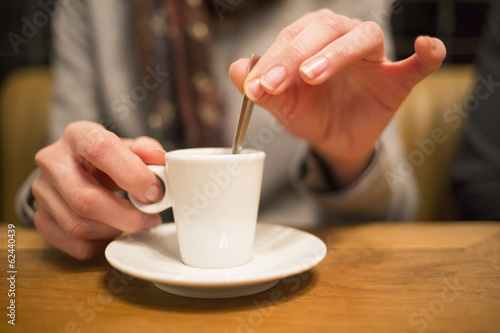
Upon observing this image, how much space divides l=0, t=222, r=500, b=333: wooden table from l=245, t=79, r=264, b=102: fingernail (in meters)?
0.20

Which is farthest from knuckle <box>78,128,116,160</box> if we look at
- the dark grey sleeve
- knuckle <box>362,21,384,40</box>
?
the dark grey sleeve

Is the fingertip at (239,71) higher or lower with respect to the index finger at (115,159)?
higher

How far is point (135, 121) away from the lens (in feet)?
3.63

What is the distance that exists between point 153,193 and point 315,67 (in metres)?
0.23

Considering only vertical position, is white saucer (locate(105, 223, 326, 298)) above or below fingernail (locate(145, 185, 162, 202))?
below

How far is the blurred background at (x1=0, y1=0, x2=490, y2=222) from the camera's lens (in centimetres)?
140

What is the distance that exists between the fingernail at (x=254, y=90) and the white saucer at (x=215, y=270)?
0.59ft

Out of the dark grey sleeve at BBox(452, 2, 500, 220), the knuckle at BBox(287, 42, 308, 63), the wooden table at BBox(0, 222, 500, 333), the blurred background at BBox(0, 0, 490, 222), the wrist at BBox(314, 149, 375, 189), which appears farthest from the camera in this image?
the blurred background at BBox(0, 0, 490, 222)

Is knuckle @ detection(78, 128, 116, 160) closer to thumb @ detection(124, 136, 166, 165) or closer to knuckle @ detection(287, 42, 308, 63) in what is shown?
thumb @ detection(124, 136, 166, 165)

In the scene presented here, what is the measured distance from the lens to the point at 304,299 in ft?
1.31

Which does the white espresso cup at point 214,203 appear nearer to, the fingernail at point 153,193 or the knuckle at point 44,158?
the fingernail at point 153,193

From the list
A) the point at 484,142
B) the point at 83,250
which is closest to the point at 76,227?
the point at 83,250

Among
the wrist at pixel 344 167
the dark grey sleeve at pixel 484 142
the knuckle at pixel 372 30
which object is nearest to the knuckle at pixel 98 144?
the knuckle at pixel 372 30

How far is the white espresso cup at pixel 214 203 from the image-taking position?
417mm
